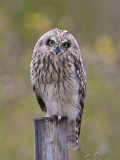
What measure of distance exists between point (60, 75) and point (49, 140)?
1399 mm

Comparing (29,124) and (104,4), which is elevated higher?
(104,4)

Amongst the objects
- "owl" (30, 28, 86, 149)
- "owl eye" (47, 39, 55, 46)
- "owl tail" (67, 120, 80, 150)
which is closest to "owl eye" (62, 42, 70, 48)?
"owl" (30, 28, 86, 149)

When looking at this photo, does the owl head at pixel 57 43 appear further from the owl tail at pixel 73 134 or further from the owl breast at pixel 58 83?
the owl tail at pixel 73 134

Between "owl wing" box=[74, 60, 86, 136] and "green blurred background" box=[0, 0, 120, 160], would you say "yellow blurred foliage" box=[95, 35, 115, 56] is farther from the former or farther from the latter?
"owl wing" box=[74, 60, 86, 136]

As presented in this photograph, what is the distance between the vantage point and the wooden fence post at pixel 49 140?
3611mm

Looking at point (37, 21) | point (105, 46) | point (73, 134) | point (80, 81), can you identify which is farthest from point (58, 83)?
point (37, 21)

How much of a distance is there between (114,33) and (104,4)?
0.60 meters

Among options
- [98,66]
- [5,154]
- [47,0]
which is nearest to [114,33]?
[47,0]

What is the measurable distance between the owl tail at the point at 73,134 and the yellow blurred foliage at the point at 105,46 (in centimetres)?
264

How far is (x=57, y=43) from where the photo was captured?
16.1ft

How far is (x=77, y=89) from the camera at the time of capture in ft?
16.7

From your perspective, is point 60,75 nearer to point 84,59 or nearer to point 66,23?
point 84,59

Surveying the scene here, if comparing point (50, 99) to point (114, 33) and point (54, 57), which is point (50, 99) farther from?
point (114, 33)

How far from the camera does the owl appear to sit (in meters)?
4.97
